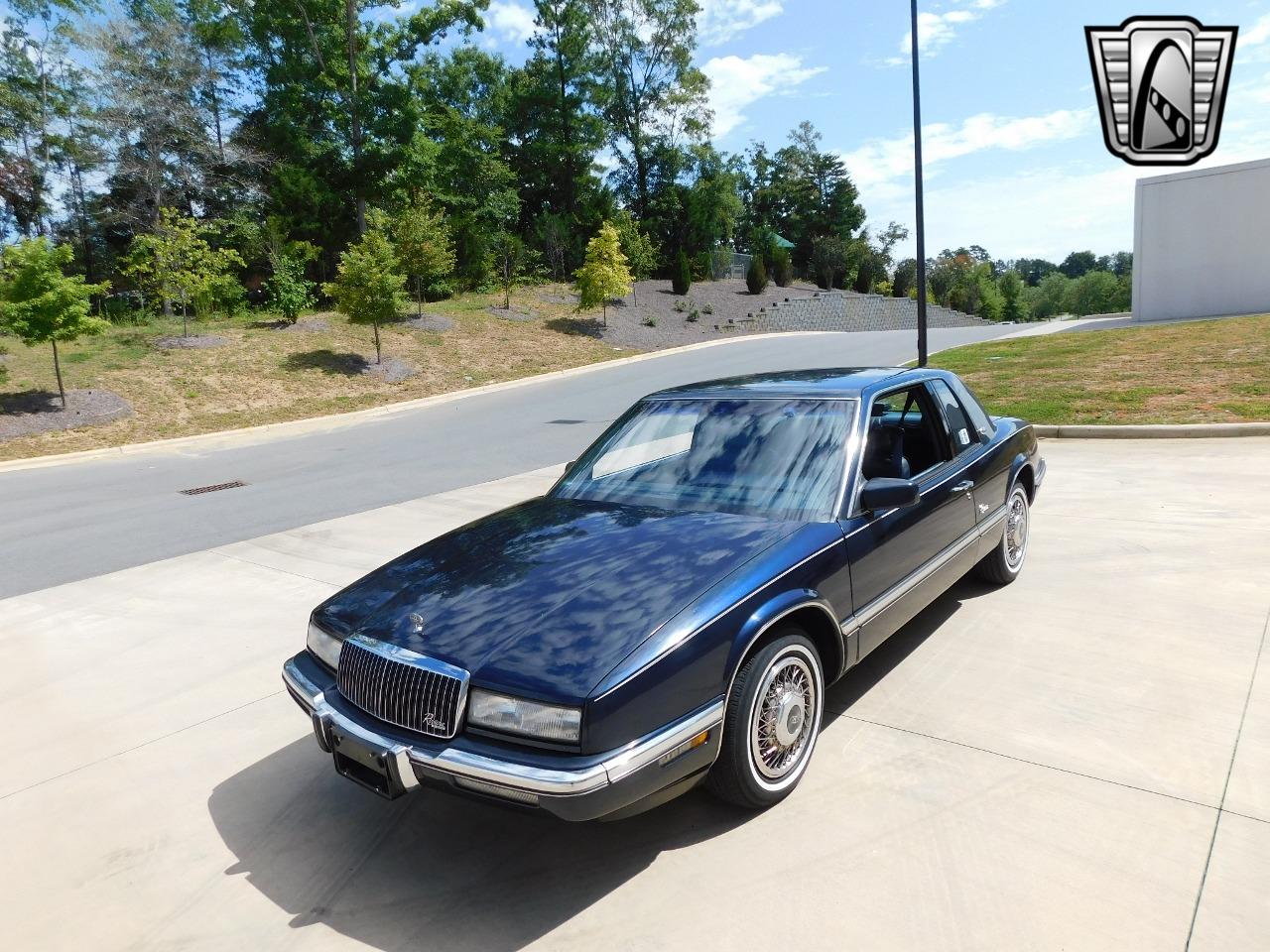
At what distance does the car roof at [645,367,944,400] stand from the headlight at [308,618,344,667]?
6.92 feet

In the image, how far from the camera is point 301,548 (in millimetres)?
7289

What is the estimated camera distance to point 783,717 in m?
3.12

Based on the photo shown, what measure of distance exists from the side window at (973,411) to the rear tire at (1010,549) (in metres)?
0.46

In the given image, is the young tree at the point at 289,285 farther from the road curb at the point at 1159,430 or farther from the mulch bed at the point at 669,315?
the road curb at the point at 1159,430

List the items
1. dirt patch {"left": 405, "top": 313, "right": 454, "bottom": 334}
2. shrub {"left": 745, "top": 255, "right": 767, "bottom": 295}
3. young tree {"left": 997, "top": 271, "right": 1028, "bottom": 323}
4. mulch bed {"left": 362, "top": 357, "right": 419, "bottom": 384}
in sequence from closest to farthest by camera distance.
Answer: mulch bed {"left": 362, "top": 357, "right": 419, "bottom": 384} < dirt patch {"left": 405, "top": 313, "right": 454, "bottom": 334} < shrub {"left": 745, "top": 255, "right": 767, "bottom": 295} < young tree {"left": 997, "top": 271, "right": 1028, "bottom": 323}

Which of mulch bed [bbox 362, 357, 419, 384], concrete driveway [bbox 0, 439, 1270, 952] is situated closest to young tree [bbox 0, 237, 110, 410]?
mulch bed [bbox 362, 357, 419, 384]

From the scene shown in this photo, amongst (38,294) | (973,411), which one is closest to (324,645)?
(973,411)

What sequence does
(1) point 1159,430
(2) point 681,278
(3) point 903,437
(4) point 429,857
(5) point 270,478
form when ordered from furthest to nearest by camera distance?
(2) point 681,278 < (5) point 270,478 < (1) point 1159,430 < (3) point 903,437 < (4) point 429,857

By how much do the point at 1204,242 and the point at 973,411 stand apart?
90.5 feet

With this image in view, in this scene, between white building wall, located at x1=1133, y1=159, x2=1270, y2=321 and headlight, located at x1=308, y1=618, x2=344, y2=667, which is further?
white building wall, located at x1=1133, y1=159, x2=1270, y2=321

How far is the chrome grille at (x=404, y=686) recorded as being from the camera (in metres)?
2.66

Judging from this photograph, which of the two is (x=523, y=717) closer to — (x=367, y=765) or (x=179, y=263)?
(x=367, y=765)

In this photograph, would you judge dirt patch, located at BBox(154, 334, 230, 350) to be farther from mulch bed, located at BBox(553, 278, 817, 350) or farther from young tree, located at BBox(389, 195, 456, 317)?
mulch bed, located at BBox(553, 278, 817, 350)

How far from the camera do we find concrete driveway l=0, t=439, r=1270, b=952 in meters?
2.58
